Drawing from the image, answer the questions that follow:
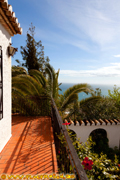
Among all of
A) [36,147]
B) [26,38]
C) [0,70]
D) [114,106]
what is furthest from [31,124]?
[26,38]

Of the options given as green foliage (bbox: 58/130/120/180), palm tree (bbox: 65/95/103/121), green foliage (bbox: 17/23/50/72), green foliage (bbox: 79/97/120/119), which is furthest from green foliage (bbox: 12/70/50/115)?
green foliage (bbox: 17/23/50/72)

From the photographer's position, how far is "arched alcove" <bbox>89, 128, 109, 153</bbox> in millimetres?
8141

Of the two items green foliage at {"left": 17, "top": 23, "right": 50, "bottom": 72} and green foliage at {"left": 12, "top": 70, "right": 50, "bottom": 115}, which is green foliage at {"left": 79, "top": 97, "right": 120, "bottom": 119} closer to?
green foliage at {"left": 12, "top": 70, "right": 50, "bottom": 115}

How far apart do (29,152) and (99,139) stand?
656 centimetres

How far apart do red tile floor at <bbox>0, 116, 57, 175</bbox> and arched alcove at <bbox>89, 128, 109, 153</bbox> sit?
15.1ft

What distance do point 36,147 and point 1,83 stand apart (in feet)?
7.18

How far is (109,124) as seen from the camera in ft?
27.3

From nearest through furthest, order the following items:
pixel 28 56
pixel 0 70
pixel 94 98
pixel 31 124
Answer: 1. pixel 0 70
2. pixel 31 124
3. pixel 94 98
4. pixel 28 56

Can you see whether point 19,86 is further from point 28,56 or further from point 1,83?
point 28,56

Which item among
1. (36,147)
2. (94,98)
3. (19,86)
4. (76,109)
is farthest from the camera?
(76,109)

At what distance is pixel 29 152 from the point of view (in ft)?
11.7

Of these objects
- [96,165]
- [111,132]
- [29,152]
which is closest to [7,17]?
[29,152]

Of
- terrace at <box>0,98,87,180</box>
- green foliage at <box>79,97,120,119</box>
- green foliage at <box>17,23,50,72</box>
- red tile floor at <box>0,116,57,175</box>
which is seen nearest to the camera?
terrace at <box>0,98,87,180</box>

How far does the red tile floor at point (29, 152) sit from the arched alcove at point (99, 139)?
4.59m
